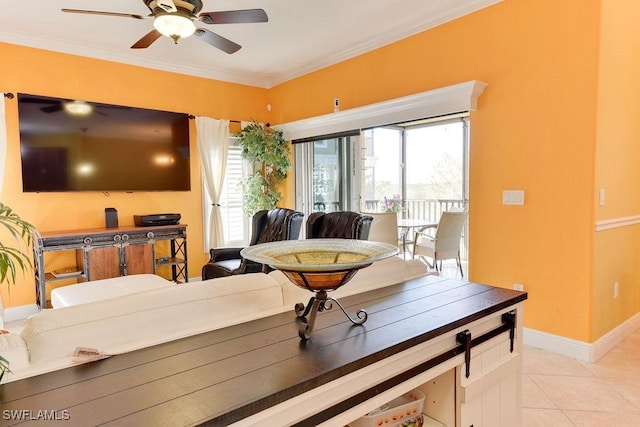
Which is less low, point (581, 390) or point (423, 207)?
point (423, 207)

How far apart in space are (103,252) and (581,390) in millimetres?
4261

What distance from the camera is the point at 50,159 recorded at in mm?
3990

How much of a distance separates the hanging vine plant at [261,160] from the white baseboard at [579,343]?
3.52 metres

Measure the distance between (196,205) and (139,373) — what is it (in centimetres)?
436

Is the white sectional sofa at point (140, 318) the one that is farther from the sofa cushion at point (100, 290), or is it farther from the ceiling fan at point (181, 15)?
the ceiling fan at point (181, 15)

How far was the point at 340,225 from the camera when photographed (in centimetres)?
348

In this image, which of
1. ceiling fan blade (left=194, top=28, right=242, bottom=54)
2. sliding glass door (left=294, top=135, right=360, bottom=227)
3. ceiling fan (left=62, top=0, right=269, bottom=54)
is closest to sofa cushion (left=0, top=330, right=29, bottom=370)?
ceiling fan (left=62, top=0, right=269, bottom=54)

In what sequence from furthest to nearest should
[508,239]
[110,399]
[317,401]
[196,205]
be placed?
[196,205] → [508,239] → [317,401] → [110,399]

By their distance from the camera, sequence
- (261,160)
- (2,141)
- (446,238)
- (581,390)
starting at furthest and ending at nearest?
(261,160) → (446,238) → (2,141) → (581,390)

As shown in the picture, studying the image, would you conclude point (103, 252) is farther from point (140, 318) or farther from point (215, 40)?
point (140, 318)

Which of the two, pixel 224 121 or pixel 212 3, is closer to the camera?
pixel 212 3

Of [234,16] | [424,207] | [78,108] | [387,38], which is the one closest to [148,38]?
[234,16]

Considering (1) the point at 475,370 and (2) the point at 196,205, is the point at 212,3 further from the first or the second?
(1) the point at 475,370

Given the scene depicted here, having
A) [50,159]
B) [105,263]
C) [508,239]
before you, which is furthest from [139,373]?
[50,159]
